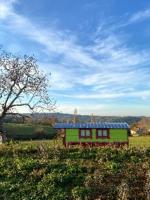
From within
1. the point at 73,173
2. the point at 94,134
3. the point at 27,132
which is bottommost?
the point at 73,173

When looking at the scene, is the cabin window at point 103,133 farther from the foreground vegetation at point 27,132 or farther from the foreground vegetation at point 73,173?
the foreground vegetation at point 27,132

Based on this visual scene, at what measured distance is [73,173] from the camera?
66.7 feet

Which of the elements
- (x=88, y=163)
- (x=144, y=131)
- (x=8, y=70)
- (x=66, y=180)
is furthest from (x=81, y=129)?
(x=144, y=131)

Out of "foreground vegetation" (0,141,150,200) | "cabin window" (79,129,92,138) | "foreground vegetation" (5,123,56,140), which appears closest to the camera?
"foreground vegetation" (0,141,150,200)

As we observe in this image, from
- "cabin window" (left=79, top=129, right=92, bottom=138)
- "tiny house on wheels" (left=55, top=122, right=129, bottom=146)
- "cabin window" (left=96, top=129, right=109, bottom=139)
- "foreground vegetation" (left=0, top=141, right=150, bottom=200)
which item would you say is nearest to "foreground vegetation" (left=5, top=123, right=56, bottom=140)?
"tiny house on wheels" (left=55, top=122, right=129, bottom=146)

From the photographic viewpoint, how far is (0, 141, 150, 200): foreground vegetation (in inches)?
714

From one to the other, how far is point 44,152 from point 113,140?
987cm

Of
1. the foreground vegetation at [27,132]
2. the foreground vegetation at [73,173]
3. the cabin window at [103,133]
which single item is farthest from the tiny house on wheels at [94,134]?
the foreground vegetation at [27,132]

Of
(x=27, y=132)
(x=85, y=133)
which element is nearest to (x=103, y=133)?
(x=85, y=133)

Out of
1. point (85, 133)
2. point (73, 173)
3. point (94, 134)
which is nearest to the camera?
point (73, 173)

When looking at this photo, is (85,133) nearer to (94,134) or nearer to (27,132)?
(94,134)

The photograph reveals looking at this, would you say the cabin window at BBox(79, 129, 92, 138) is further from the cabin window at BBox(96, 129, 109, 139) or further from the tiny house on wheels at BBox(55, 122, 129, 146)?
the cabin window at BBox(96, 129, 109, 139)

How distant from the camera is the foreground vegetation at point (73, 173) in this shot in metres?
18.1

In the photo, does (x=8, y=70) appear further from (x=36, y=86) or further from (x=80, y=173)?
(x=80, y=173)
